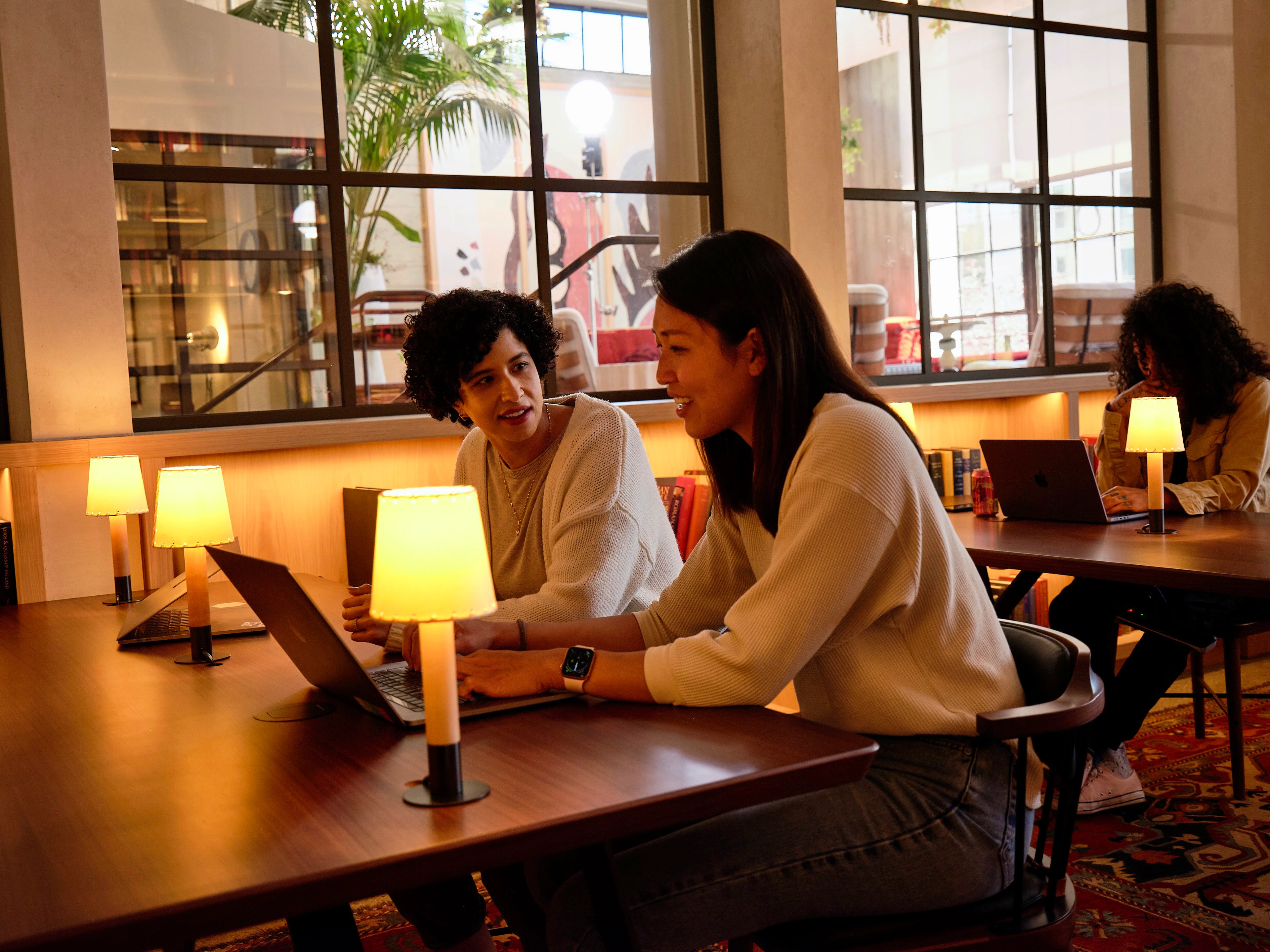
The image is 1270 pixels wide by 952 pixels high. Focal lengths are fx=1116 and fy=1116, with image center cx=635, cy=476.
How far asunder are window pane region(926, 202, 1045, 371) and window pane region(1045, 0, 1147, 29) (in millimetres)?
1014

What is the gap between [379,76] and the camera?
406 centimetres

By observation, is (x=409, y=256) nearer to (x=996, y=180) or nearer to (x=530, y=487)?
(x=530, y=487)

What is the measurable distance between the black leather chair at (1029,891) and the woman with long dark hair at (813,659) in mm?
22

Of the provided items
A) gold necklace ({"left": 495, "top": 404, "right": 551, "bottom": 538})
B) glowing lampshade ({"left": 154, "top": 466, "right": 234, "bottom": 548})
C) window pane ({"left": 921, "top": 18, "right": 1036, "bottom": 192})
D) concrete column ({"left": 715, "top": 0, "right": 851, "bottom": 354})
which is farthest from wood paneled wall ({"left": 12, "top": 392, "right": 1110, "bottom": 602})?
window pane ({"left": 921, "top": 18, "right": 1036, "bottom": 192})

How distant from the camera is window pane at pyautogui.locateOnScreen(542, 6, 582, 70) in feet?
14.6

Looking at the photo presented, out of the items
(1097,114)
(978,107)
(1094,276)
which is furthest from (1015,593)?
(1097,114)

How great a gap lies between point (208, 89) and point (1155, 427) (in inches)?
123

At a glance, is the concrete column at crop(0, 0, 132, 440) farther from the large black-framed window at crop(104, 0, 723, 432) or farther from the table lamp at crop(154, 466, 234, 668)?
the table lamp at crop(154, 466, 234, 668)

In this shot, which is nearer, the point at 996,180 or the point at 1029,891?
the point at 1029,891

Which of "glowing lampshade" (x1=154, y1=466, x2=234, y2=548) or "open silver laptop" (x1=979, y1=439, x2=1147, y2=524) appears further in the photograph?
"open silver laptop" (x1=979, y1=439, x2=1147, y2=524)

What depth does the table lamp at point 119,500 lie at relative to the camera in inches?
109

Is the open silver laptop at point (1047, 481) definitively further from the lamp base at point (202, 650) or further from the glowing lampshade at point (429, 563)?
the glowing lampshade at point (429, 563)

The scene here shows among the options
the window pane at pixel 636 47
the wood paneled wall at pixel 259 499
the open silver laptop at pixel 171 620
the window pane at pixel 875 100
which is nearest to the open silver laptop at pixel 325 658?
the open silver laptop at pixel 171 620

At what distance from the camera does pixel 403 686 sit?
156 cm
